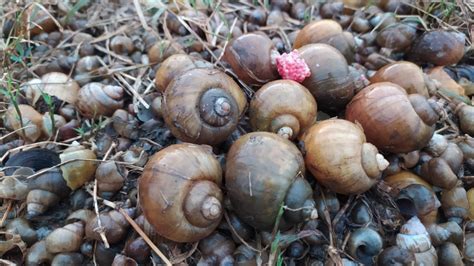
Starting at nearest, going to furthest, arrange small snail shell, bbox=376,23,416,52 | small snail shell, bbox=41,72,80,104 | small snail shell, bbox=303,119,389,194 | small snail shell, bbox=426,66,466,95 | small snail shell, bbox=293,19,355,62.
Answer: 1. small snail shell, bbox=303,119,389,194
2. small snail shell, bbox=293,19,355,62
3. small snail shell, bbox=426,66,466,95
4. small snail shell, bbox=41,72,80,104
5. small snail shell, bbox=376,23,416,52

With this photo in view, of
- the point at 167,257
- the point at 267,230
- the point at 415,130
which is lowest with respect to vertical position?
the point at 167,257

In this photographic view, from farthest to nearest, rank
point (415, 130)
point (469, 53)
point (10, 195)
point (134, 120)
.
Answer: point (469, 53)
point (134, 120)
point (10, 195)
point (415, 130)

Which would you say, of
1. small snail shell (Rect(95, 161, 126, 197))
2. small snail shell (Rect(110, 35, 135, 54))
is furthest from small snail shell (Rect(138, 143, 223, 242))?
small snail shell (Rect(110, 35, 135, 54))

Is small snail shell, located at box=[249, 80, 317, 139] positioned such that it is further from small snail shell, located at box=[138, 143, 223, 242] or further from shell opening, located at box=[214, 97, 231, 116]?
small snail shell, located at box=[138, 143, 223, 242]

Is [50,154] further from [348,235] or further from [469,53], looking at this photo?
[469,53]

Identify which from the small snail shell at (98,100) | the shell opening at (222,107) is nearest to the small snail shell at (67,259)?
the small snail shell at (98,100)

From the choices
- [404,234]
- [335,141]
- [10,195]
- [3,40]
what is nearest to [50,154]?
[10,195]

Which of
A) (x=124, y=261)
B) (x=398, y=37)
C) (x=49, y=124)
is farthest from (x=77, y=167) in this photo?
(x=398, y=37)
